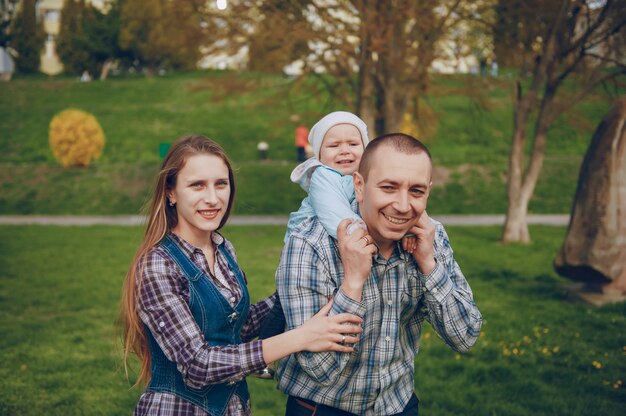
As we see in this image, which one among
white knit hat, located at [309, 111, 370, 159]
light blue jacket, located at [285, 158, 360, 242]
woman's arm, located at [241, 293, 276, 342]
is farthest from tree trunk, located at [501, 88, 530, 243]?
woman's arm, located at [241, 293, 276, 342]

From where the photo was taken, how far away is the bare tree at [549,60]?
1193cm

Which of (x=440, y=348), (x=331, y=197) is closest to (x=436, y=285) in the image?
(x=331, y=197)

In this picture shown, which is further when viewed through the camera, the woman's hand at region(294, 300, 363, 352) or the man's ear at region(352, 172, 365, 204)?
the man's ear at region(352, 172, 365, 204)

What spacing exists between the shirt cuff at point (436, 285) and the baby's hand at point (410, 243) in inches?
4.2

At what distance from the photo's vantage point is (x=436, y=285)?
2352 millimetres

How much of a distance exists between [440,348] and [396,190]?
4826mm

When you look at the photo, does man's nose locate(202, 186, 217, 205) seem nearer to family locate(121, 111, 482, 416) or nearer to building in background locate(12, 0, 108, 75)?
family locate(121, 111, 482, 416)

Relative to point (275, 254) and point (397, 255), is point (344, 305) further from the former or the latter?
point (275, 254)

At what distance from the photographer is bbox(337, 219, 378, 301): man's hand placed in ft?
7.19

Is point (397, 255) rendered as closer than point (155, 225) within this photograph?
Yes

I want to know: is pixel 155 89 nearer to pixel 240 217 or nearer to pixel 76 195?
pixel 76 195

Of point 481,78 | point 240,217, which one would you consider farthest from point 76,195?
point 481,78

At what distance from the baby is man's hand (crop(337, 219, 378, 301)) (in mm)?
69

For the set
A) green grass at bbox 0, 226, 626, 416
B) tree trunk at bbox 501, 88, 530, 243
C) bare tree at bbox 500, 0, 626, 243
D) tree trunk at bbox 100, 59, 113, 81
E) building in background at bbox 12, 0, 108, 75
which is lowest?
green grass at bbox 0, 226, 626, 416
